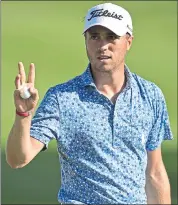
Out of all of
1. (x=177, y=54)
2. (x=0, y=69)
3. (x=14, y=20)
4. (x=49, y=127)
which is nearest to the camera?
(x=49, y=127)

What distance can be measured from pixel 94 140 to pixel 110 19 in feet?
2.42

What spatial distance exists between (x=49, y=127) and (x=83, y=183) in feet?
1.22

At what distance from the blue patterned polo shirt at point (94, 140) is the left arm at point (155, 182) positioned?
30 cm

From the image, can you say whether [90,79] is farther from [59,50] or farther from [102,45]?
[59,50]

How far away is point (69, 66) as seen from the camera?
43.1 feet

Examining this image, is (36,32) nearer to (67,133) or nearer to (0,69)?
(0,69)

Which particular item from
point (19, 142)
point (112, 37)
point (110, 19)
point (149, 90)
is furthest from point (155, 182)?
point (19, 142)

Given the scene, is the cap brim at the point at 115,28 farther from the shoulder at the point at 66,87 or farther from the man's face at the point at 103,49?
the shoulder at the point at 66,87

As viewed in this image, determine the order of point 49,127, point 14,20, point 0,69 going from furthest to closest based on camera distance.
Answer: point 14,20
point 0,69
point 49,127

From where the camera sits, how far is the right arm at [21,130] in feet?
15.7

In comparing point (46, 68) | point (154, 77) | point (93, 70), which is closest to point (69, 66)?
point (46, 68)

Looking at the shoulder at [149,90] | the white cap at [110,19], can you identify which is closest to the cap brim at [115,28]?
the white cap at [110,19]

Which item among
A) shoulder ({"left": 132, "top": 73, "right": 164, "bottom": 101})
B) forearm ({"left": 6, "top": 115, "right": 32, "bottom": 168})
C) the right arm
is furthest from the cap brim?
forearm ({"left": 6, "top": 115, "right": 32, "bottom": 168})

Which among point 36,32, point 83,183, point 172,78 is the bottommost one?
point 83,183
